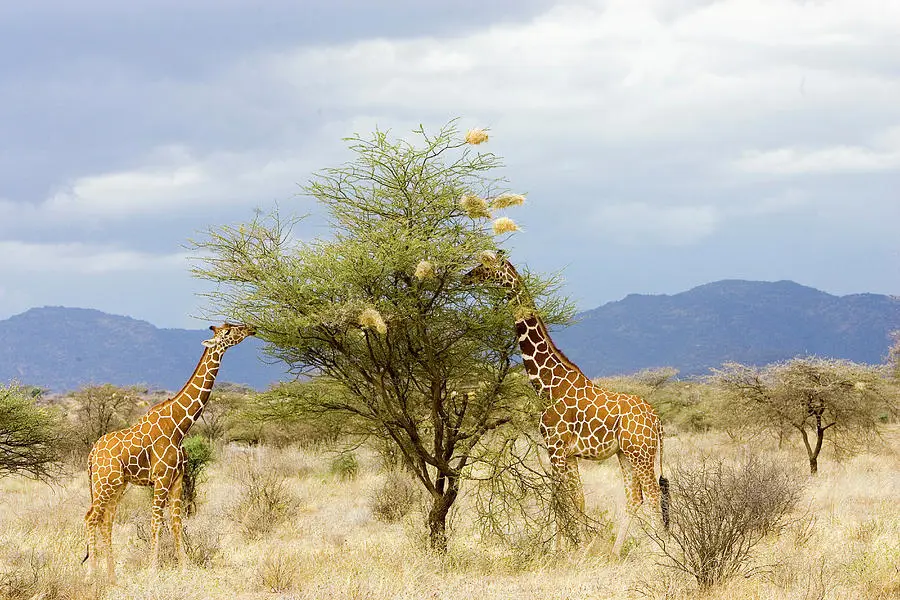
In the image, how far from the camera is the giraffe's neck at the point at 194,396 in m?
12.0

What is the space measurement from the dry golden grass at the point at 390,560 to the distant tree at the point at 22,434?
111 centimetres

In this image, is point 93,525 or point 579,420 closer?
point 93,525

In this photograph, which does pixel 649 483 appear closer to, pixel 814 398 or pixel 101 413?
pixel 814 398

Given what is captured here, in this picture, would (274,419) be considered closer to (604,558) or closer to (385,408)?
(385,408)

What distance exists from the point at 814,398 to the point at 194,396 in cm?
1766

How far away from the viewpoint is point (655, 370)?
58875mm

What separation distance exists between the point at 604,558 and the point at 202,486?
1323cm

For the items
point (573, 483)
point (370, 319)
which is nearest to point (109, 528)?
point (370, 319)

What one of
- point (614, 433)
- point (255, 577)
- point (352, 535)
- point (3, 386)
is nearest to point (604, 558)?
point (614, 433)

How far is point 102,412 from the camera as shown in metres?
28.5

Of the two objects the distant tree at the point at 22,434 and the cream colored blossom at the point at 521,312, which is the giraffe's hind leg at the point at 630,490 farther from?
the distant tree at the point at 22,434

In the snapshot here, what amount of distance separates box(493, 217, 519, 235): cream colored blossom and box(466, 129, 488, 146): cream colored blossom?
111cm

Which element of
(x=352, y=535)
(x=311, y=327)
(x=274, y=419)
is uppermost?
(x=311, y=327)

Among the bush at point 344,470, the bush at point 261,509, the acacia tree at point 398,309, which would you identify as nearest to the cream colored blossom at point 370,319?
the acacia tree at point 398,309
